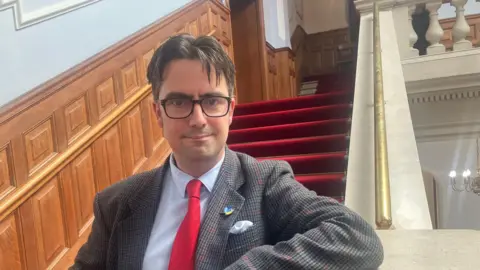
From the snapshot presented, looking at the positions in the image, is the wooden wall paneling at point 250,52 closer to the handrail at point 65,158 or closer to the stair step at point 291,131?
the stair step at point 291,131

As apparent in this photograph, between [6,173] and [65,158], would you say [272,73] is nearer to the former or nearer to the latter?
[65,158]

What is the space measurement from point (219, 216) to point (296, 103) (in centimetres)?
319

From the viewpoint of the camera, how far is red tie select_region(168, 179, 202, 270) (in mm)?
944

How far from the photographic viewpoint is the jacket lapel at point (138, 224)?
3.27 feet

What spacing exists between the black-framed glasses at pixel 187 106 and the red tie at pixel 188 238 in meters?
0.17

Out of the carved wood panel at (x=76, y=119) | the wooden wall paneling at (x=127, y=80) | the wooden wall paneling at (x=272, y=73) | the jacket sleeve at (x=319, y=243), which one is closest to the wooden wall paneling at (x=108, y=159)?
the carved wood panel at (x=76, y=119)

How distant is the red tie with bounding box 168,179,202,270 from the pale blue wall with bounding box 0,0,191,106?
1347 millimetres

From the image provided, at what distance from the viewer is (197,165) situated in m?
1.03

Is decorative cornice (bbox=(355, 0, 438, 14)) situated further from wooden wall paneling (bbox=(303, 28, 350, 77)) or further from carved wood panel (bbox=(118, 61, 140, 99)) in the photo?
wooden wall paneling (bbox=(303, 28, 350, 77))

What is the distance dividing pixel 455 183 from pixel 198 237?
3448mm

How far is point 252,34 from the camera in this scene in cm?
559

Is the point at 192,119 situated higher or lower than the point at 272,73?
higher

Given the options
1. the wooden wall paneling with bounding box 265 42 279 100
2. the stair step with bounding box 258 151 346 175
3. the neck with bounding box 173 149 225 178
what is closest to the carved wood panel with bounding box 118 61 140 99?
the stair step with bounding box 258 151 346 175

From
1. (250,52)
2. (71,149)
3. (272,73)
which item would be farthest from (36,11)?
(272,73)
